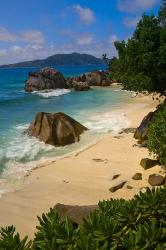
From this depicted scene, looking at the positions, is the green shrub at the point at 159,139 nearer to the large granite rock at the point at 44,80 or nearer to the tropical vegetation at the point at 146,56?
the tropical vegetation at the point at 146,56

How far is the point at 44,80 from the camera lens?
2889 inches

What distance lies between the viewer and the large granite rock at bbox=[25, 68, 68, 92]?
72.5m

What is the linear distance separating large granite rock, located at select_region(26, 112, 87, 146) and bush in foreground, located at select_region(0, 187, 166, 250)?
52.4ft

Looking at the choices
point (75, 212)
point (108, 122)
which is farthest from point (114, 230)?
point (108, 122)

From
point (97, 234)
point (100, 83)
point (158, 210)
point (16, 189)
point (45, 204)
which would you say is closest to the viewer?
point (97, 234)

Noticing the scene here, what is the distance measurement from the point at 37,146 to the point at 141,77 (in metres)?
7.19

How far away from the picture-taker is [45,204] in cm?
1489

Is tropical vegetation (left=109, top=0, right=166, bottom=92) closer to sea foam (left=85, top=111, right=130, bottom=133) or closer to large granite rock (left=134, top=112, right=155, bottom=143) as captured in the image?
large granite rock (left=134, top=112, right=155, bottom=143)

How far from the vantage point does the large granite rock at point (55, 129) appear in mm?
24270

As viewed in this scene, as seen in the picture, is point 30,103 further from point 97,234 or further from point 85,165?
point 97,234

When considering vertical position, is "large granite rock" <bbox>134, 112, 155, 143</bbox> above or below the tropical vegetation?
below

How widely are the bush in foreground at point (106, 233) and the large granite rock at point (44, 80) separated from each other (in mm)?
64971

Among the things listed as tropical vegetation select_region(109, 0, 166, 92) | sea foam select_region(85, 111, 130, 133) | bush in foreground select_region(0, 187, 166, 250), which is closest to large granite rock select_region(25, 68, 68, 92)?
sea foam select_region(85, 111, 130, 133)

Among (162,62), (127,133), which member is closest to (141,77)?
(162,62)
